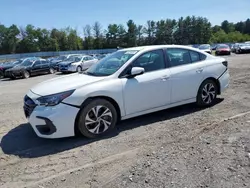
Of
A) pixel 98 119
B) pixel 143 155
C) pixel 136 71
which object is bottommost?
pixel 143 155

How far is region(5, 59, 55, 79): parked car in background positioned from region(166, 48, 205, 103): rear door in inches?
695

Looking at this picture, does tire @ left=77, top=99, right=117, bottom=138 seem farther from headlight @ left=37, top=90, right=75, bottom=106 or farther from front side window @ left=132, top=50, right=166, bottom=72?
front side window @ left=132, top=50, right=166, bottom=72

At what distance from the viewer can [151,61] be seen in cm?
552

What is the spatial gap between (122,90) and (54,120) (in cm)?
134

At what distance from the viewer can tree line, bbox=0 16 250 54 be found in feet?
332

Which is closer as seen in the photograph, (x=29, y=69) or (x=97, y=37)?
(x=29, y=69)

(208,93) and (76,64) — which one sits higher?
(76,64)

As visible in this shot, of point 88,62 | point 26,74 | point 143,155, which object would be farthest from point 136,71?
point 88,62

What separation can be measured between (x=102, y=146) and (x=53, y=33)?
107 meters

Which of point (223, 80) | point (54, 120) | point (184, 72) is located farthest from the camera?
point (223, 80)

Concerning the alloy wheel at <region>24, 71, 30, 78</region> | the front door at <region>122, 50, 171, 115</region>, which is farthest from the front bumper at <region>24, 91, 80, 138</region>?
the alloy wheel at <region>24, 71, 30, 78</region>

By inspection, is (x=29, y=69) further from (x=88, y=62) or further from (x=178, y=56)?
(x=178, y=56)

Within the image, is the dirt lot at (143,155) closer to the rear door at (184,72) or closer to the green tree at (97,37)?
the rear door at (184,72)

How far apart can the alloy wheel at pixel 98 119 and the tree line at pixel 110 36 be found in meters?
98.3
